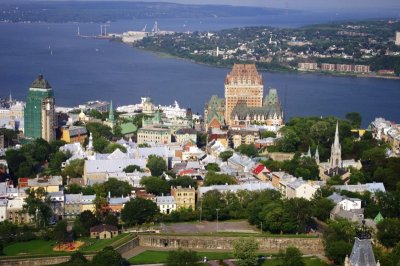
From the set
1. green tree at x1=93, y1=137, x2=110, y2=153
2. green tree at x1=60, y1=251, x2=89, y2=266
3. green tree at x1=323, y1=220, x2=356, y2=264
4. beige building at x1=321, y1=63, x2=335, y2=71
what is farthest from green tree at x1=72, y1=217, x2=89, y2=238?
beige building at x1=321, y1=63, x2=335, y2=71

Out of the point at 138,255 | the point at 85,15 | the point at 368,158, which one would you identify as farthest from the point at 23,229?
the point at 85,15

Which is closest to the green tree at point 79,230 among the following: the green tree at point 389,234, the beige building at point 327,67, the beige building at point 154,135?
the green tree at point 389,234

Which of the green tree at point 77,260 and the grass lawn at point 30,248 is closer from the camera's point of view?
the green tree at point 77,260

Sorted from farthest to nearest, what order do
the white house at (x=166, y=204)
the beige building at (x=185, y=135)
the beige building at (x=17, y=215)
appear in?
the beige building at (x=185, y=135)
the white house at (x=166, y=204)
the beige building at (x=17, y=215)

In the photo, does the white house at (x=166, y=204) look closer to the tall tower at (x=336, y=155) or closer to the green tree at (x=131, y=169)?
the green tree at (x=131, y=169)

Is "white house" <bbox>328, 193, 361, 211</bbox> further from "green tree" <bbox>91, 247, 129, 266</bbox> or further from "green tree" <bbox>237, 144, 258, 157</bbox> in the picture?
"green tree" <bbox>237, 144, 258, 157</bbox>
